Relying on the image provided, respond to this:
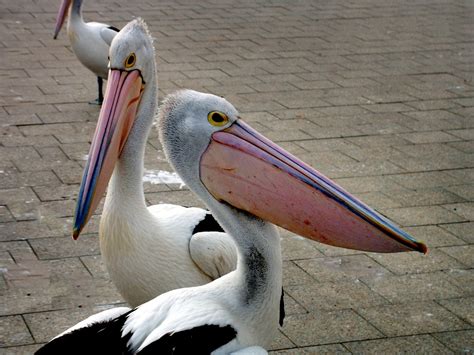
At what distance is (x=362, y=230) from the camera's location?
300cm

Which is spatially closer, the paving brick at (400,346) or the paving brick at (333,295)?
the paving brick at (400,346)

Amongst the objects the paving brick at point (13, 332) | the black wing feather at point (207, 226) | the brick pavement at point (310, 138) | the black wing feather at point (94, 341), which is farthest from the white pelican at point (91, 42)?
the black wing feather at point (94, 341)

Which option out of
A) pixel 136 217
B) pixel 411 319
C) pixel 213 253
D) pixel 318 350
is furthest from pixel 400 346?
pixel 136 217

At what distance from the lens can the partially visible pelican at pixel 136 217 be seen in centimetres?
371

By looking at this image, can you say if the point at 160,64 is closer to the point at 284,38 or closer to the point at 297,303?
the point at 284,38

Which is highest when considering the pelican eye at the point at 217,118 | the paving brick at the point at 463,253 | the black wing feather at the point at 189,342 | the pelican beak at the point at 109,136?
the pelican eye at the point at 217,118

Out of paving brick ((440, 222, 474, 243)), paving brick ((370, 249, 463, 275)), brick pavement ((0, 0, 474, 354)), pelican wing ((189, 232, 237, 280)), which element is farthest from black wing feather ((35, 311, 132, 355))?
paving brick ((440, 222, 474, 243))

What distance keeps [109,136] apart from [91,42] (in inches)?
165

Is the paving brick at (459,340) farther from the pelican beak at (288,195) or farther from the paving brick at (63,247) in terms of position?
the paving brick at (63,247)

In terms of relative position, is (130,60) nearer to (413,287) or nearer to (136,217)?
(136,217)

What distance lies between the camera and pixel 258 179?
3.13 meters

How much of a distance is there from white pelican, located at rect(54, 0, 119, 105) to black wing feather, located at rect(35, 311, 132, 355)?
473 centimetres

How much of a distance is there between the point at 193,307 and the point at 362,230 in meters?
0.59

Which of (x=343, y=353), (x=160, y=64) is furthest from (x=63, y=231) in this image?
(x=160, y=64)
